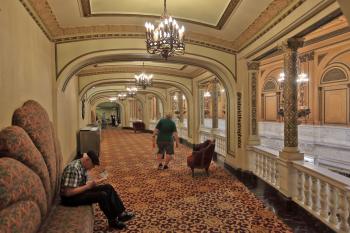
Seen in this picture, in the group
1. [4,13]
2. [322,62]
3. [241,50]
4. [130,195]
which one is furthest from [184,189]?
[322,62]

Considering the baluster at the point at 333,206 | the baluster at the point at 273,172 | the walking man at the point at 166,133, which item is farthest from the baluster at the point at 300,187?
the walking man at the point at 166,133

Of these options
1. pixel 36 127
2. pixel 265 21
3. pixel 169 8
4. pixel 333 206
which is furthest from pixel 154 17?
pixel 333 206

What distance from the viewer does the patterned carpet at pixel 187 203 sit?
359 centimetres

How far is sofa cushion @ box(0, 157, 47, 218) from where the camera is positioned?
1.91 meters

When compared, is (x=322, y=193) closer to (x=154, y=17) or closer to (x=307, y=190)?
(x=307, y=190)

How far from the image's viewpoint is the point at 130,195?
491 cm

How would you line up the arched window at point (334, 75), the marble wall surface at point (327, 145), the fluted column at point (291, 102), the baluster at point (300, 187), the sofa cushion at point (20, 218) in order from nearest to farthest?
the sofa cushion at point (20, 218) → the baluster at point (300, 187) → the fluted column at point (291, 102) → the marble wall surface at point (327, 145) → the arched window at point (334, 75)

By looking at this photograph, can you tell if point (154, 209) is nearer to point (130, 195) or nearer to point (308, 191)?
point (130, 195)

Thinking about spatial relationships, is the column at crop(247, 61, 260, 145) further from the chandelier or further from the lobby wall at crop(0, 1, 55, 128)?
the lobby wall at crop(0, 1, 55, 128)

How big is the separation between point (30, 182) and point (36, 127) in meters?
0.88

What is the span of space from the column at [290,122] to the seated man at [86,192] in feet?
8.55

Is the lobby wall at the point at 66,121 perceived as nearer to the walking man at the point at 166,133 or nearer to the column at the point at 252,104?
the walking man at the point at 166,133

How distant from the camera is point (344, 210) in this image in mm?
3053

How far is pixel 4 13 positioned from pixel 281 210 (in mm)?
4475
